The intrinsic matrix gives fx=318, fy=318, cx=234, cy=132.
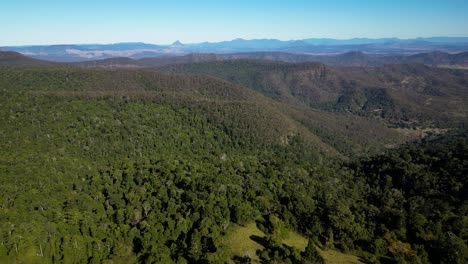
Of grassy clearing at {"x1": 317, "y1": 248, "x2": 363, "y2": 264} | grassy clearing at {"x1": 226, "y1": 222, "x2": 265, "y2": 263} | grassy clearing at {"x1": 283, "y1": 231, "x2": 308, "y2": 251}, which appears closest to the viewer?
grassy clearing at {"x1": 317, "y1": 248, "x2": 363, "y2": 264}

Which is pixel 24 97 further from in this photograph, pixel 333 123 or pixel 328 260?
pixel 333 123

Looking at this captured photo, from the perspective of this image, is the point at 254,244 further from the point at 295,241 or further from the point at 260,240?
the point at 295,241

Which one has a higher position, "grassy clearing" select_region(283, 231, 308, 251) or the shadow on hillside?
the shadow on hillside

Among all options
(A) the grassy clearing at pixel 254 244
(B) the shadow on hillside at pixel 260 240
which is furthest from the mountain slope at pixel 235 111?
(B) the shadow on hillside at pixel 260 240

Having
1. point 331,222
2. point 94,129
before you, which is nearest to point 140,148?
point 94,129

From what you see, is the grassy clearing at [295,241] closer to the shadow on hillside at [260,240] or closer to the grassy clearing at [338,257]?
the grassy clearing at [338,257]

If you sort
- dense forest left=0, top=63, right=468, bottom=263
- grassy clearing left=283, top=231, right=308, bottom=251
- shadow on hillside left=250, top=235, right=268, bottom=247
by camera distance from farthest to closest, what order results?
grassy clearing left=283, top=231, right=308, bottom=251
shadow on hillside left=250, top=235, right=268, bottom=247
dense forest left=0, top=63, right=468, bottom=263

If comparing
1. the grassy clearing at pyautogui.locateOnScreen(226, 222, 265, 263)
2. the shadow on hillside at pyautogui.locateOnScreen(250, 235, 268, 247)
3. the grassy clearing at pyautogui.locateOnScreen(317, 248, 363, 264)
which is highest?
the grassy clearing at pyautogui.locateOnScreen(226, 222, 265, 263)

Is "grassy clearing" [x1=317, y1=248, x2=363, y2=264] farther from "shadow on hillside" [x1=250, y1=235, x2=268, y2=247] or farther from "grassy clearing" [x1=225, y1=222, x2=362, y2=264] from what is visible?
"shadow on hillside" [x1=250, y1=235, x2=268, y2=247]

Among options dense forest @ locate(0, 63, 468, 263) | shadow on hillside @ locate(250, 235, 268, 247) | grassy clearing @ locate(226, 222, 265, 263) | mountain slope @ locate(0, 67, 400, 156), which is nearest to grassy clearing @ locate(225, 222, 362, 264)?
grassy clearing @ locate(226, 222, 265, 263)

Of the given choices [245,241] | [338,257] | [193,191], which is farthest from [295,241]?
[193,191]
